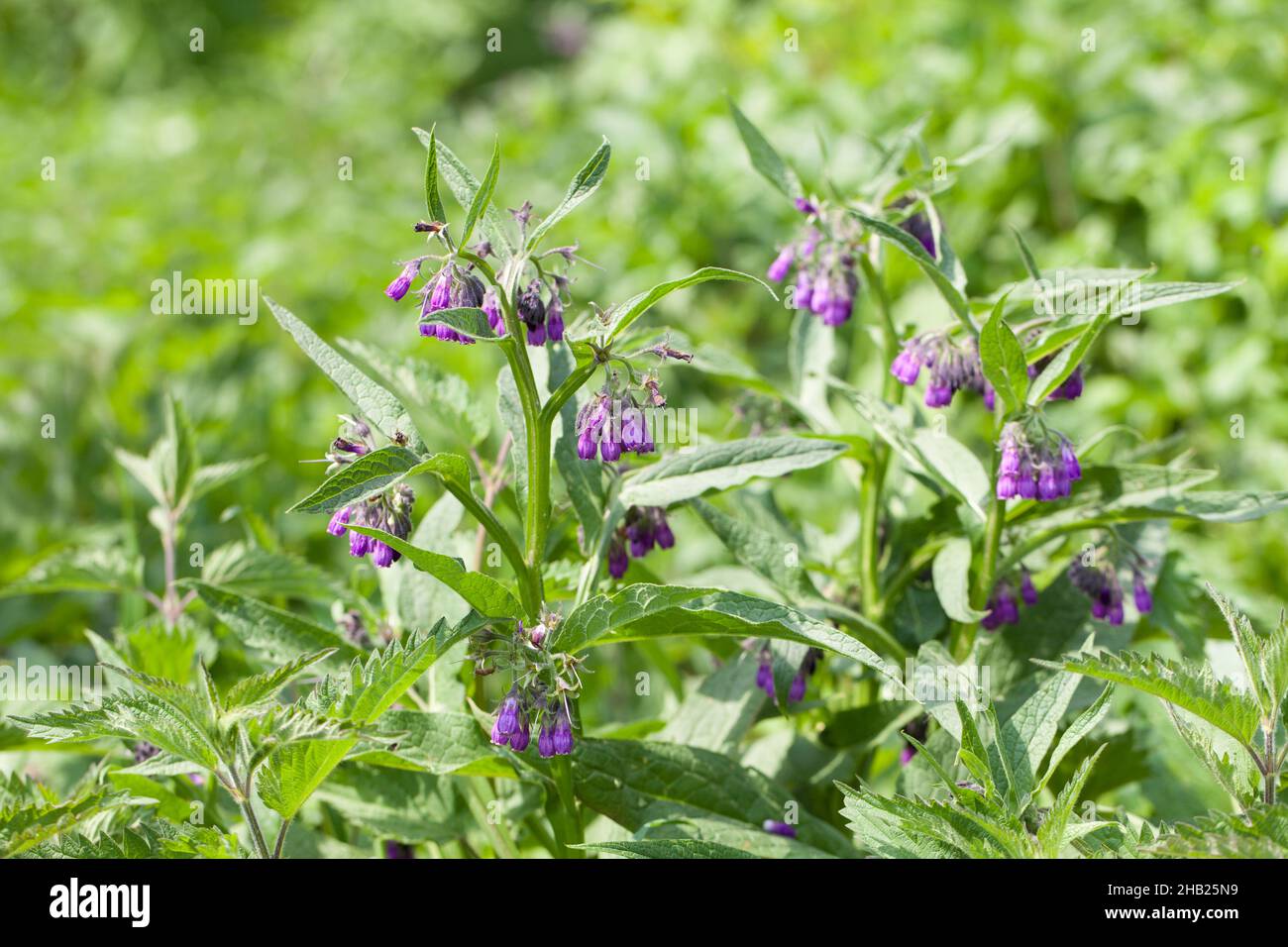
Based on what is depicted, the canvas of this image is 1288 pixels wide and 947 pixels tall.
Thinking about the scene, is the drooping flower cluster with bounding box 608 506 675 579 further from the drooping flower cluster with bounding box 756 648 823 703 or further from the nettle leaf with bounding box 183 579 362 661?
the nettle leaf with bounding box 183 579 362 661

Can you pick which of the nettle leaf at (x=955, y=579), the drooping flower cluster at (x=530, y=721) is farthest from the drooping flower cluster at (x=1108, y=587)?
the drooping flower cluster at (x=530, y=721)

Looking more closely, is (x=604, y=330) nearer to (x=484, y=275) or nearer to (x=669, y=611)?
(x=484, y=275)

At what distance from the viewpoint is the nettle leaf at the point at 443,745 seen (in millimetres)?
1404

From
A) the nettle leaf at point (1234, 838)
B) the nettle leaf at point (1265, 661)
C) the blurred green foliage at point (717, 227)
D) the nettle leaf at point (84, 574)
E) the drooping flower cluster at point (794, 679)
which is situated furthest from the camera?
the blurred green foliage at point (717, 227)

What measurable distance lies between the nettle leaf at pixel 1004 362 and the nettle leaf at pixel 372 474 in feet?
A: 1.95

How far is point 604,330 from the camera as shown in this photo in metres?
1.37

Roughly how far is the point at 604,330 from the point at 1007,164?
11.2 ft

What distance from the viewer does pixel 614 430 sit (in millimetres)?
1405

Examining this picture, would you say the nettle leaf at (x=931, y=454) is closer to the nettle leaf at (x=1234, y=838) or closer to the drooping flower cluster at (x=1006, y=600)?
the drooping flower cluster at (x=1006, y=600)

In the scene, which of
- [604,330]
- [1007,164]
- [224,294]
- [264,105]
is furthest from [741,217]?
[264,105]

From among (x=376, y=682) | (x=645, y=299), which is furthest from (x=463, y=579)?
(x=645, y=299)

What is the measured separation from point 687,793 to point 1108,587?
63cm

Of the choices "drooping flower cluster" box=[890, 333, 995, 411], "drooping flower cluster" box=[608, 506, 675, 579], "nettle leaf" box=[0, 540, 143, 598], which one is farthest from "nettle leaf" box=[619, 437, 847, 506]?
"nettle leaf" box=[0, 540, 143, 598]

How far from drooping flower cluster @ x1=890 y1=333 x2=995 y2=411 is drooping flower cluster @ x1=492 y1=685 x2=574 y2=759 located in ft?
2.04
